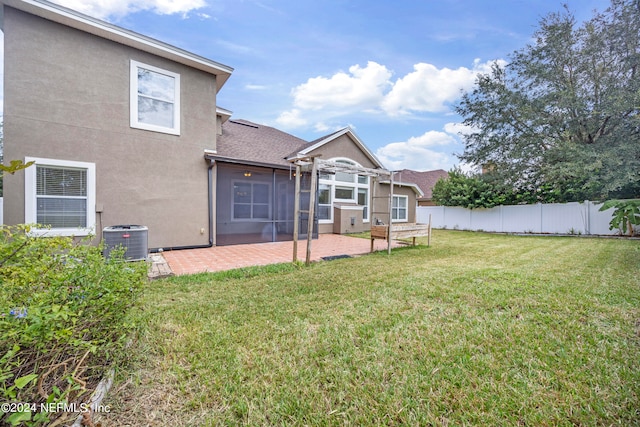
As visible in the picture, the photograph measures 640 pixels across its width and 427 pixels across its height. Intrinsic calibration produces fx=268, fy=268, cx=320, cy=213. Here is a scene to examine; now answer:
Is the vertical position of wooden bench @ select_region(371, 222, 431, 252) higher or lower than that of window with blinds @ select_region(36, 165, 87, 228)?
lower

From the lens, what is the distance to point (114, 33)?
6695mm

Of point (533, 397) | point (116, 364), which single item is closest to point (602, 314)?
point (533, 397)

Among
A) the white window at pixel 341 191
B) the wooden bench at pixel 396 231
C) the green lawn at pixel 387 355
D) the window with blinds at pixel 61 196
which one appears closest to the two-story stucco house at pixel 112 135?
the window with blinds at pixel 61 196

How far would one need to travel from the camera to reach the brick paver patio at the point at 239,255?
6012mm

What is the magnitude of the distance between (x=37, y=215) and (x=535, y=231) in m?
19.9

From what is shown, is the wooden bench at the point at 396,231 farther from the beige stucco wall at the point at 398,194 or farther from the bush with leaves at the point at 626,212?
the beige stucco wall at the point at 398,194

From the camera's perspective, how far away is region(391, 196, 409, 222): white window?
16.4 m

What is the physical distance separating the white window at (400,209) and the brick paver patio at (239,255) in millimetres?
7532

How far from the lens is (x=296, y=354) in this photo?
2.48 m

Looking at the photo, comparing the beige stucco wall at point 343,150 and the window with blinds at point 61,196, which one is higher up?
the beige stucco wall at point 343,150

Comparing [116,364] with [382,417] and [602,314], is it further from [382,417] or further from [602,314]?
[602,314]

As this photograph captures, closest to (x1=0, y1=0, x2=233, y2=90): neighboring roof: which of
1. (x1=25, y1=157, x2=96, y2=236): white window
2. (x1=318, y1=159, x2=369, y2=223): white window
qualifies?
(x1=25, y1=157, x2=96, y2=236): white window

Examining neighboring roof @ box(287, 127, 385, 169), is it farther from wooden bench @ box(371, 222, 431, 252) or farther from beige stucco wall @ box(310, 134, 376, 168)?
wooden bench @ box(371, 222, 431, 252)

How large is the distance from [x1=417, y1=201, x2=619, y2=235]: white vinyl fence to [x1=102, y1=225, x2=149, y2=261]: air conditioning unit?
1400 centimetres
